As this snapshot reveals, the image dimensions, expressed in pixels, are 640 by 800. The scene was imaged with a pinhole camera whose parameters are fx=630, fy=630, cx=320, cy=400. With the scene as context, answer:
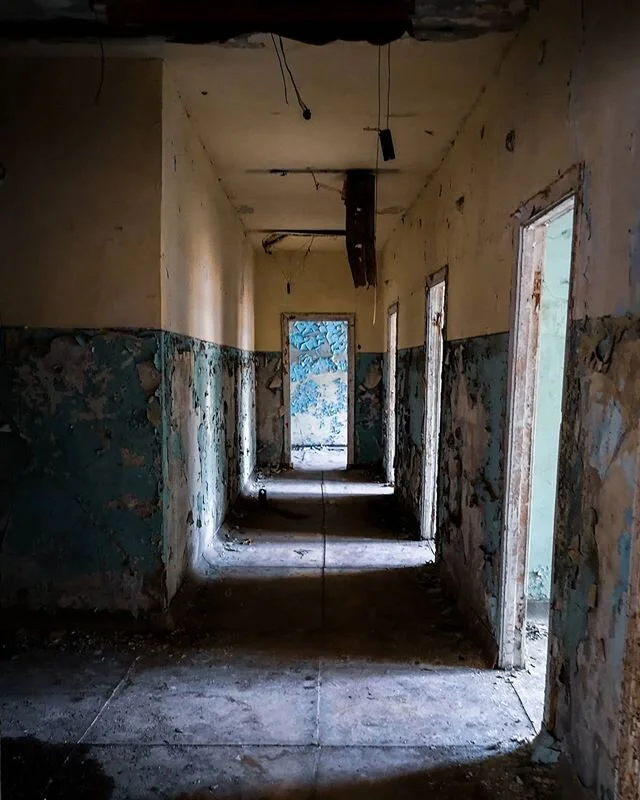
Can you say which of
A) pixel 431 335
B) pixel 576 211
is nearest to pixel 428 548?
pixel 431 335

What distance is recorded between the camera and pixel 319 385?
10977 millimetres

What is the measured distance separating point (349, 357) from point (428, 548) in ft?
12.7

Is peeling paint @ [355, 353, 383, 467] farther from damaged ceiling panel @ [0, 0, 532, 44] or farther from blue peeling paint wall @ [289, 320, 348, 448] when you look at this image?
damaged ceiling panel @ [0, 0, 532, 44]

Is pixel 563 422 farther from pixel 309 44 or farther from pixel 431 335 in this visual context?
pixel 431 335

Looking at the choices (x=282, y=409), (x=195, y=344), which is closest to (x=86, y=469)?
(x=195, y=344)

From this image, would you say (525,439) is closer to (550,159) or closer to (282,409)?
(550,159)

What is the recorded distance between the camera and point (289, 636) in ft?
10.9

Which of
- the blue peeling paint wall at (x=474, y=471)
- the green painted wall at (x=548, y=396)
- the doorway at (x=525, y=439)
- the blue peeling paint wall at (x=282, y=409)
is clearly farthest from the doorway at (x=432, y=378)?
the blue peeling paint wall at (x=282, y=409)

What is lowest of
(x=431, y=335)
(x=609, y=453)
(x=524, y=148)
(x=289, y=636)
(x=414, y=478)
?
(x=289, y=636)

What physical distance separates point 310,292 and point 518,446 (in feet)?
19.3

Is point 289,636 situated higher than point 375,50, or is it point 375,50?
point 375,50

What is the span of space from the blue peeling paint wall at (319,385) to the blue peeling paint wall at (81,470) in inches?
302

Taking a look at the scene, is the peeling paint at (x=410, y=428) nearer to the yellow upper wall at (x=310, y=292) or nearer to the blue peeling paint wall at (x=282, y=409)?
the blue peeling paint wall at (x=282, y=409)

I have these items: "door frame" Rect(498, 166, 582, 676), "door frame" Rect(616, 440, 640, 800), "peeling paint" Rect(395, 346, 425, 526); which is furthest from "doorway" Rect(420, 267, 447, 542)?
"door frame" Rect(616, 440, 640, 800)
